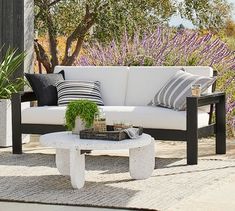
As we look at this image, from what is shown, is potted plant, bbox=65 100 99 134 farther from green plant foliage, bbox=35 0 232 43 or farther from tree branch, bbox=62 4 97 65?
tree branch, bbox=62 4 97 65

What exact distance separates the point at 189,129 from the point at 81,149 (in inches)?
50.4

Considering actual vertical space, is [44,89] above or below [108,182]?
above

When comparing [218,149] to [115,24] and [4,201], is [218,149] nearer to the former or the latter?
[4,201]

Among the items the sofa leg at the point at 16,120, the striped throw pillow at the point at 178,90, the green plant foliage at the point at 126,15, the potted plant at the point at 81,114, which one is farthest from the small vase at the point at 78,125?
the green plant foliage at the point at 126,15

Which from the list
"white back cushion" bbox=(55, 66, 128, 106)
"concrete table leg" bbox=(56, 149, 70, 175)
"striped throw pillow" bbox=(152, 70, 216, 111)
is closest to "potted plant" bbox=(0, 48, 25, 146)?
"white back cushion" bbox=(55, 66, 128, 106)

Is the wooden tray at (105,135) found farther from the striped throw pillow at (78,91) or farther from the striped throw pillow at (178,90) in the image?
the striped throw pillow at (78,91)

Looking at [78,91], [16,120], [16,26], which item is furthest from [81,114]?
[16,26]

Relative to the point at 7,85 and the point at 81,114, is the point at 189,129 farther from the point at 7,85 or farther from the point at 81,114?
the point at 7,85

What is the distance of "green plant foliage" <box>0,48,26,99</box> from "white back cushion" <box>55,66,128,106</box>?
588 millimetres

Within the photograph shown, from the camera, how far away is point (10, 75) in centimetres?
743

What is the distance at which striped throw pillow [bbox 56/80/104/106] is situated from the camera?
6.54 m

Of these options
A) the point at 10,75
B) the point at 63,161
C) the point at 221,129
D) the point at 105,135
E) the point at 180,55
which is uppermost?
the point at 180,55

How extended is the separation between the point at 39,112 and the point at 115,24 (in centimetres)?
438

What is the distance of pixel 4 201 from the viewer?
4426 mm
